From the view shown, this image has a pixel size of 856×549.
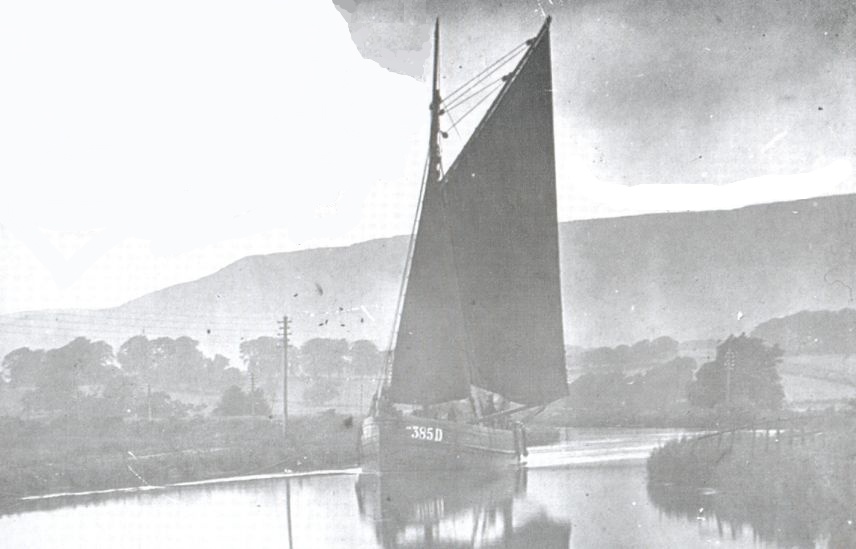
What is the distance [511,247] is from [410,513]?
2400mm

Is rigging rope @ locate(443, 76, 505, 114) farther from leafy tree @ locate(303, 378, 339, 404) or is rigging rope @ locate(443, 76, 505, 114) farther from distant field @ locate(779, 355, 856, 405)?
distant field @ locate(779, 355, 856, 405)

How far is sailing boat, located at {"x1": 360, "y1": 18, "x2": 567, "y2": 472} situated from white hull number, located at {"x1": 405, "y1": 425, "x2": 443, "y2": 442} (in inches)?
0.4

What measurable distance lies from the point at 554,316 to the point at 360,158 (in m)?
2.10

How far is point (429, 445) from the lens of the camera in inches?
336

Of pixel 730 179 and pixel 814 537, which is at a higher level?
pixel 730 179

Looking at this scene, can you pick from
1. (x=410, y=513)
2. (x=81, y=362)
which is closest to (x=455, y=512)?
(x=410, y=513)

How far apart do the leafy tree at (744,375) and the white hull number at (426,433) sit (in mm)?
2454

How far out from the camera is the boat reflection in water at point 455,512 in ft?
18.8

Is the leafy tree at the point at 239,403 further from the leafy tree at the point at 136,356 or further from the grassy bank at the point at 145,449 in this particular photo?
the leafy tree at the point at 136,356

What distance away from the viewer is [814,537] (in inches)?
213

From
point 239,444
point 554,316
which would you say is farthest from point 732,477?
point 239,444

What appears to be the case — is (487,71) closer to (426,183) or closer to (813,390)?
(426,183)

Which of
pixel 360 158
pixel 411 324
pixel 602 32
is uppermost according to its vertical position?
pixel 602 32

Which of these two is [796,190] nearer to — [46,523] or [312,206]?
[312,206]
